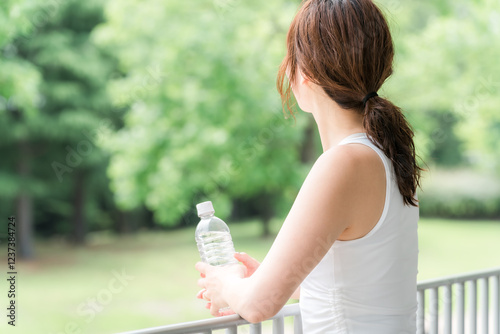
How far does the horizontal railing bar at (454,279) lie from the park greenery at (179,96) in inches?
106

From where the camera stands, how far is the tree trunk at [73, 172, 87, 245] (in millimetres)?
10047

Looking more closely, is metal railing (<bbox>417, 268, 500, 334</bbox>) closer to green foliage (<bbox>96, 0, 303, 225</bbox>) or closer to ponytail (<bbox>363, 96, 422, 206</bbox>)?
ponytail (<bbox>363, 96, 422, 206</bbox>)

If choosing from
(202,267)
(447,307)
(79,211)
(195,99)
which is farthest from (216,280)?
(79,211)

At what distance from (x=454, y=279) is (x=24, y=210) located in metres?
9.03

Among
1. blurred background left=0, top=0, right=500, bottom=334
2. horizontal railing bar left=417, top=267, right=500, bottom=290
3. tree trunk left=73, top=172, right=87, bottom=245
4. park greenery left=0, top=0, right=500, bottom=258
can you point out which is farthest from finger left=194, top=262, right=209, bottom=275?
tree trunk left=73, top=172, right=87, bottom=245

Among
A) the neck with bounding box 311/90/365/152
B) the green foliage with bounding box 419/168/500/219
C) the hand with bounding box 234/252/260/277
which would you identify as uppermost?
the green foliage with bounding box 419/168/500/219

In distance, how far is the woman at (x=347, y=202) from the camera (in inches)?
27.5

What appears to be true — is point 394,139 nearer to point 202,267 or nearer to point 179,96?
point 202,267

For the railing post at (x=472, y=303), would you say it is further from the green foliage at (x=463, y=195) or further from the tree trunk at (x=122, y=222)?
the tree trunk at (x=122, y=222)

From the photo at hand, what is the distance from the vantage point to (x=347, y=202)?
2.28 ft

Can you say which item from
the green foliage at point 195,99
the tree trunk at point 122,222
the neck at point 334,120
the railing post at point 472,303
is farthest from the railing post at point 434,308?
the tree trunk at point 122,222

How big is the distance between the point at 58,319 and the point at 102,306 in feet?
3.45

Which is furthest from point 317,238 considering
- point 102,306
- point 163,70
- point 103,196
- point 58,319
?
point 103,196

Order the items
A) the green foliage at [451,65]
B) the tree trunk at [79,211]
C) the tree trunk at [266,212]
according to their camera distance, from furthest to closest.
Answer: the tree trunk at [79,211]
the tree trunk at [266,212]
the green foliage at [451,65]
